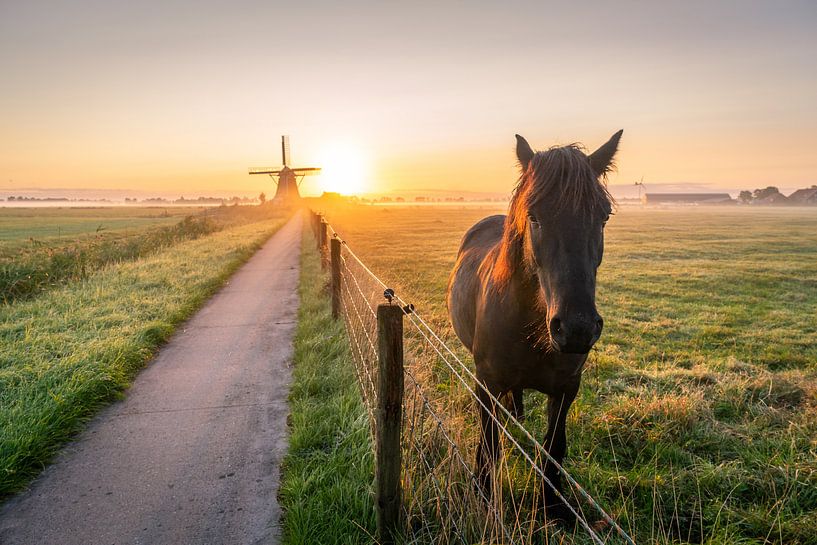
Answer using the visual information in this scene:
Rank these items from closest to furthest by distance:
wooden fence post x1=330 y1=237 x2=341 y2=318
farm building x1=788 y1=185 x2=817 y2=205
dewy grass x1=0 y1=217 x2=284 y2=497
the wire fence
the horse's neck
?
1. the wire fence
2. the horse's neck
3. dewy grass x1=0 y1=217 x2=284 y2=497
4. wooden fence post x1=330 y1=237 x2=341 y2=318
5. farm building x1=788 y1=185 x2=817 y2=205

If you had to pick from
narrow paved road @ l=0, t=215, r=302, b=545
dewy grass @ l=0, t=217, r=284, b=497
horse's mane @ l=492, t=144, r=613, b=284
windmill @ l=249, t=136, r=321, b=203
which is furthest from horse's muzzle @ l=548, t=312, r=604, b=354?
windmill @ l=249, t=136, r=321, b=203

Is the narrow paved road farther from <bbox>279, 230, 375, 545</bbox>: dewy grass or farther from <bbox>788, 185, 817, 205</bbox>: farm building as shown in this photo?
<bbox>788, 185, 817, 205</bbox>: farm building

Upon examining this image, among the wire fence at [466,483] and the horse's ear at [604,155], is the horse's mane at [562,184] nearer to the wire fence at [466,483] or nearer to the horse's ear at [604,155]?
the horse's ear at [604,155]

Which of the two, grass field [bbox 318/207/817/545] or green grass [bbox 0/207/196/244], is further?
green grass [bbox 0/207/196/244]

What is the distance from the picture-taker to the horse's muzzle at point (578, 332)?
2.10 metres

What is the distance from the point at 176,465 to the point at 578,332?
362cm

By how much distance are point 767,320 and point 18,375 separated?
12623 millimetres

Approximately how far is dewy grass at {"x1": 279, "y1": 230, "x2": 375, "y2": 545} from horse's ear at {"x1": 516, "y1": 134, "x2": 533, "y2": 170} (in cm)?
257

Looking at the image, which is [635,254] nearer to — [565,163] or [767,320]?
[767,320]

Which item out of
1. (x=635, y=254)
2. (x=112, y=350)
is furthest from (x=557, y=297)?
(x=635, y=254)

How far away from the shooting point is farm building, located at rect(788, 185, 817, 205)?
136m

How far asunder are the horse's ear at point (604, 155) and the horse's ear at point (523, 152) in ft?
1.33

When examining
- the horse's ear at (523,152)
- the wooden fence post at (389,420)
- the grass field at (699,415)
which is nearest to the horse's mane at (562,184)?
the horse's ear at (523,152)

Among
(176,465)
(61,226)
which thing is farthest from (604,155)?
(61,226)
